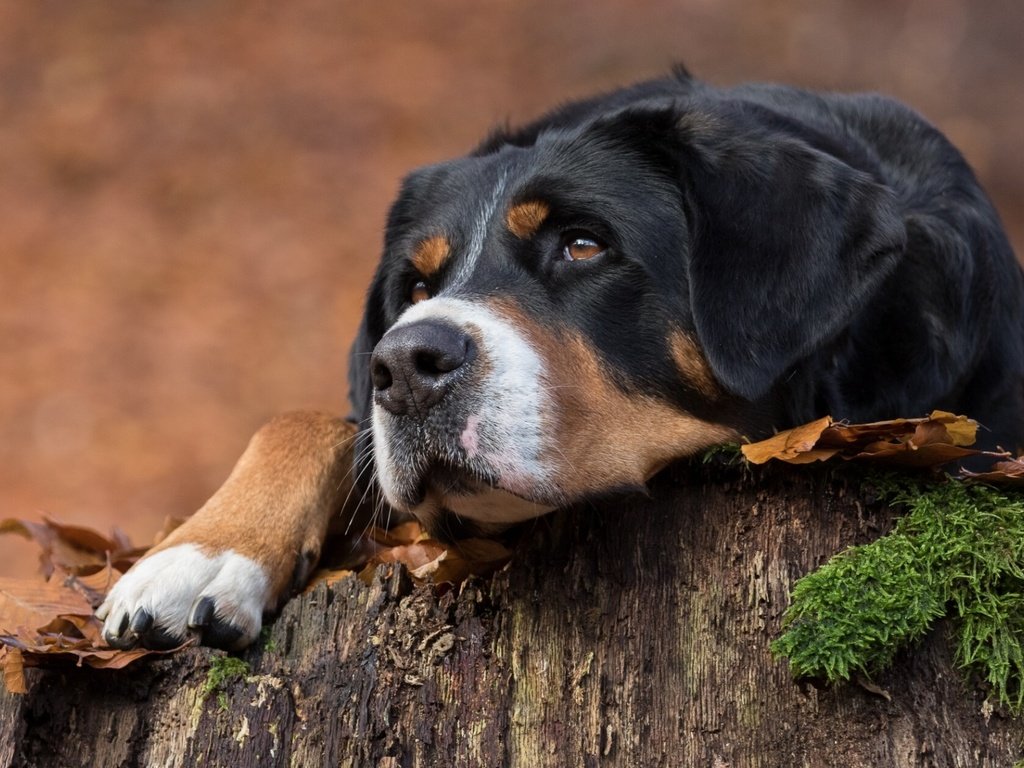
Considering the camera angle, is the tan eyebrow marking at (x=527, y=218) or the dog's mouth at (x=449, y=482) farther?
the tan eyebrow marking at (x=527, y=218)

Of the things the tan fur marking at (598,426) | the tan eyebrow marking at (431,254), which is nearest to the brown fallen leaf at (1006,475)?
the tan fur marking at (598,426)

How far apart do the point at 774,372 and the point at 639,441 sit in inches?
15.5

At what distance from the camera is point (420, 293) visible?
146 inches

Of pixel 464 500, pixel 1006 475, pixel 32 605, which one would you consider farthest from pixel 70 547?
pixel 1006 475

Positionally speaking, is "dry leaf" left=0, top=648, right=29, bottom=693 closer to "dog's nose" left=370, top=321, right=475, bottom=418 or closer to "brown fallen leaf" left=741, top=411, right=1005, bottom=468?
"dog's nose" left=370, top=321, right=475, bottom=418

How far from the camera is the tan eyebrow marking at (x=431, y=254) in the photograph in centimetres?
354

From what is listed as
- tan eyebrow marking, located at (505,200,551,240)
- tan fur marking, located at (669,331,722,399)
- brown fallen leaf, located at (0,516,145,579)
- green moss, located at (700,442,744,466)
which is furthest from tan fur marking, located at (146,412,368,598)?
green moss, located at (700,442,744,466)

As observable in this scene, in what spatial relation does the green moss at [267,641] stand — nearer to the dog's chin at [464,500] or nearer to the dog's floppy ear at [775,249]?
the dog's chin at [464,500]

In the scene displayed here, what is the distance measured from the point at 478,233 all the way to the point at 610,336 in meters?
0.59

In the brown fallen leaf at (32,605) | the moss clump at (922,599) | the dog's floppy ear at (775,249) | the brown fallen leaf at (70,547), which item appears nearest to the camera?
the moss clump at (922,599)

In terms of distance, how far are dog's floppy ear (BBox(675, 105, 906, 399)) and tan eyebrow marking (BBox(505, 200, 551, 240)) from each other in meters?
0.40

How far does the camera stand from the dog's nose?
8.88ft

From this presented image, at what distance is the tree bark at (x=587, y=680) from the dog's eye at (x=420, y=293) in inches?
41.6

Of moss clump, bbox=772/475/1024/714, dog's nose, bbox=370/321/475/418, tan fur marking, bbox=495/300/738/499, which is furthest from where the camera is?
tan fur marking, bbox=495/300/738/499
